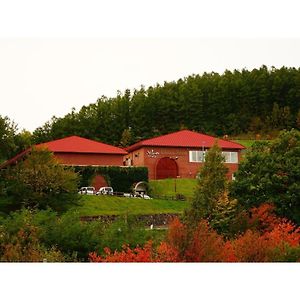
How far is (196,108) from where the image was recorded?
1129 centimetres

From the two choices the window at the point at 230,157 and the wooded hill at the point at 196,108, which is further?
the window at the point at 230,157

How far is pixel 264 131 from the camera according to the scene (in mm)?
12023

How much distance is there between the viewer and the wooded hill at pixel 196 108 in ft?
36.0

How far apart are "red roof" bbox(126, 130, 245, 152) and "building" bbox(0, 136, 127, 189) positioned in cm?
51

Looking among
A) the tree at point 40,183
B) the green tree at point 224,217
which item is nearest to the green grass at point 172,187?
the green tree at point 224,217

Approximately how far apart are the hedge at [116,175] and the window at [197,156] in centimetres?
138

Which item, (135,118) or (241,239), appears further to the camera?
(135,118)

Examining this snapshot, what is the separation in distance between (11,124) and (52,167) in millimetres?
1970

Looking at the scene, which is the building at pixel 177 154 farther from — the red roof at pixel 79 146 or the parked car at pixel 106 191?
the parked car at pixel 106 191

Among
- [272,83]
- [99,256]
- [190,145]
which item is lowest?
[99,256]

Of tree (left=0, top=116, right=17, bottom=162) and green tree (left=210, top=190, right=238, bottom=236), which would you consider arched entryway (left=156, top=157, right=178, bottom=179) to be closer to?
green tree (left=210, top=190, right=238, bottom=236)

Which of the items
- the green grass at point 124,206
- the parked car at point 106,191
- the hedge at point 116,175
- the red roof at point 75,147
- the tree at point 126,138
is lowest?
the green grass at point 124,206
